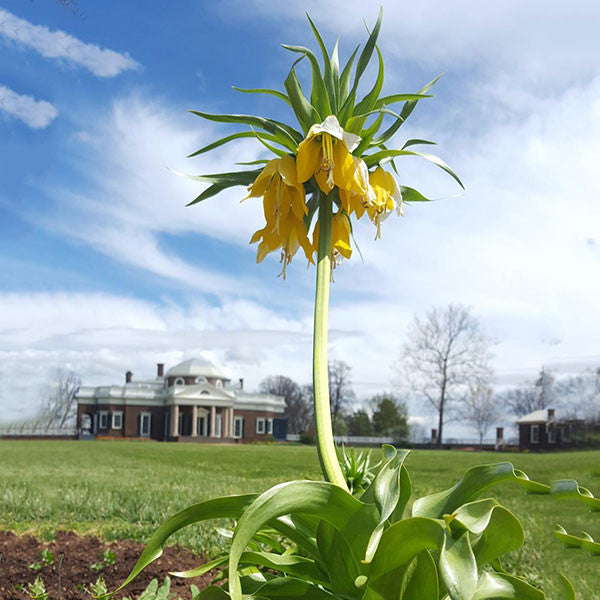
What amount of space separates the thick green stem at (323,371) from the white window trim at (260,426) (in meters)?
58.0

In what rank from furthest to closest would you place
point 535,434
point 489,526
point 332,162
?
point 535,434 → point 332,162 → point 489,526

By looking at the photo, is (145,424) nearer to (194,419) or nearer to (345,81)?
(194,419)

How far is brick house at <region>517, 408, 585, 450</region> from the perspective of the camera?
39162mm

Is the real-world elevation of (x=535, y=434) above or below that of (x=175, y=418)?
below

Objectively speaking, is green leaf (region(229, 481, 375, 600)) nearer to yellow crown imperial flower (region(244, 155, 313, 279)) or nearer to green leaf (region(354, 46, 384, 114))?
yellow crown imperial flower (region(244, 155, 313, 279))

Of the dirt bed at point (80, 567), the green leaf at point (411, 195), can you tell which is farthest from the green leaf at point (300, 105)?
the dirt bed at point (80, 567)

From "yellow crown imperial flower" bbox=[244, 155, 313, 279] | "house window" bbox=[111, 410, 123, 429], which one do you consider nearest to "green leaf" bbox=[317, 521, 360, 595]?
"yellow crown imperial flower" bbox=[244, 155, 313, 279]

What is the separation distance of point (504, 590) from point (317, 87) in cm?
140

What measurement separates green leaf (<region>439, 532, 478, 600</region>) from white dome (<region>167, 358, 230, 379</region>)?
5799 centimetres

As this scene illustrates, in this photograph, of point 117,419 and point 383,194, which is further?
point 117,419

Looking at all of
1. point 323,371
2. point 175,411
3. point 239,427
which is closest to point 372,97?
point 323,371

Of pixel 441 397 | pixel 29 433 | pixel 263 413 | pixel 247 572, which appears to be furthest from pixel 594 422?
pixel 29 433

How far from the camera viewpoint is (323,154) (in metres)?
1.79

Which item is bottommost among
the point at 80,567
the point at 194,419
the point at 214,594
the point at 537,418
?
the point at 194,419
